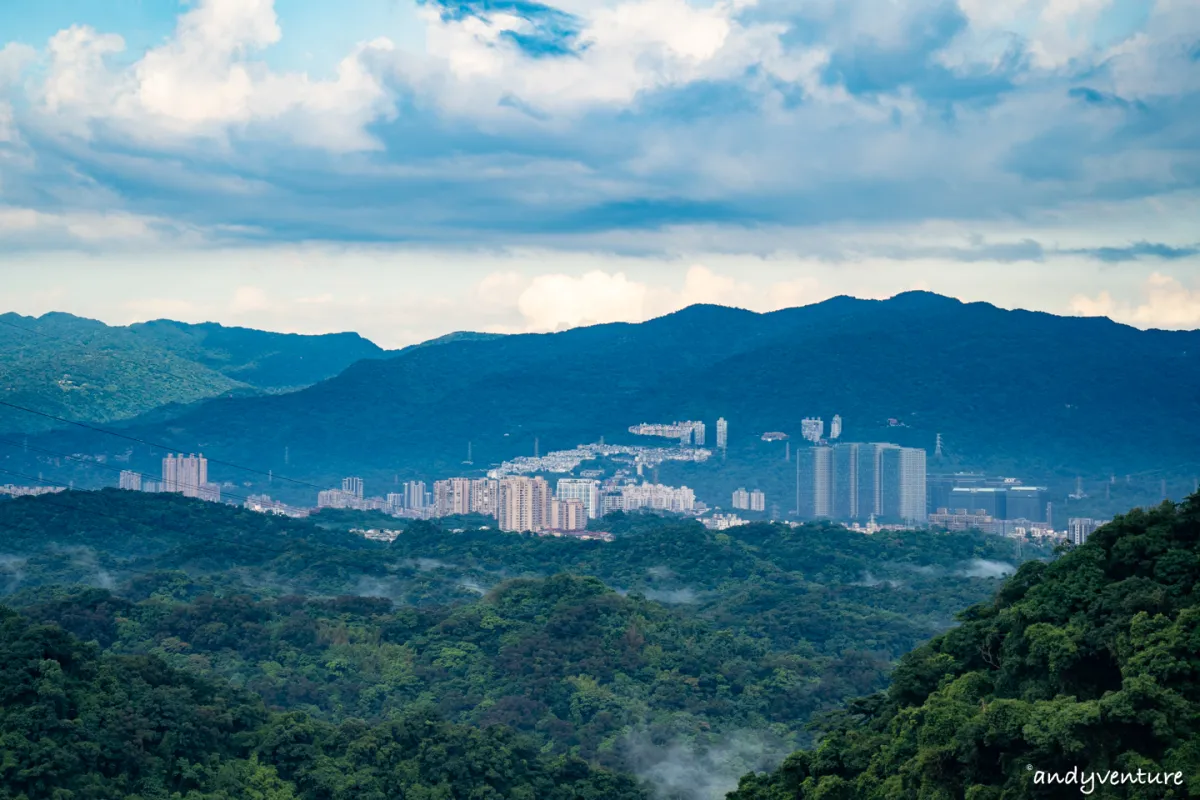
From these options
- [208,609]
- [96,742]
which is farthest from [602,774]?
[208,609]

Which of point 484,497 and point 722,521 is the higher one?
point 484,497

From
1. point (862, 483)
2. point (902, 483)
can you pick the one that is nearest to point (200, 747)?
point (902, 483)

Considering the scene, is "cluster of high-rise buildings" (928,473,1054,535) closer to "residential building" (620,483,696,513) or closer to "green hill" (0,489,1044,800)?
"residential building" (620,483,696,513)

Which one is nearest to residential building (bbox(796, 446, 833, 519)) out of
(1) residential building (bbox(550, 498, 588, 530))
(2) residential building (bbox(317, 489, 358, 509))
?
(1) residential building (bbox(550, 498, 588, 530))

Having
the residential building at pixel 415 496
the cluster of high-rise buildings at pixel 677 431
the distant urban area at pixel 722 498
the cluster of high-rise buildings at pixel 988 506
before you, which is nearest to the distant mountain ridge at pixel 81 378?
the distant urban area at pixel 722 498

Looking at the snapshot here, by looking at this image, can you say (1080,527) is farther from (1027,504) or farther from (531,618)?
(531,618)

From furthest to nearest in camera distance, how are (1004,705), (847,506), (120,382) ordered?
1. (120,382)
2. (847,506)
3. (1004,705)

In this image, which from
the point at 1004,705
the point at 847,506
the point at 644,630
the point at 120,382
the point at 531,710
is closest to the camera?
the point at 1004,705

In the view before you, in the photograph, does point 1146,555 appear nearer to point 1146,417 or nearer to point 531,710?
point 531,710
